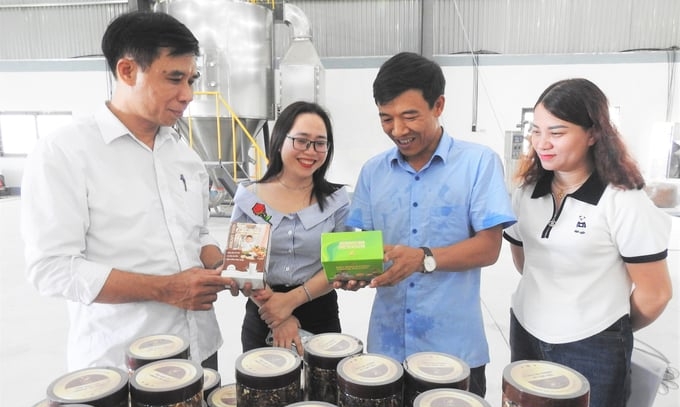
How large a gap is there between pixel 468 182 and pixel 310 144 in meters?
0.61

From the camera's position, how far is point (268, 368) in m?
0.79

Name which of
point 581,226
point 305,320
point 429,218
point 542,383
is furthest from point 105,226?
point 581,226

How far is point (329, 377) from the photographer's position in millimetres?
824

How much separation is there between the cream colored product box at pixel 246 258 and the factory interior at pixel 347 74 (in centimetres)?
246

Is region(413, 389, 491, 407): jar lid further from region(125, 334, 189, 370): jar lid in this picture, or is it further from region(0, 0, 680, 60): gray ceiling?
region(0, 0, 680, 60): gray ceiling

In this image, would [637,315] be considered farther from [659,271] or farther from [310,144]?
[310,144]

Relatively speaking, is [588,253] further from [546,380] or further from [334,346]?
[334,346]

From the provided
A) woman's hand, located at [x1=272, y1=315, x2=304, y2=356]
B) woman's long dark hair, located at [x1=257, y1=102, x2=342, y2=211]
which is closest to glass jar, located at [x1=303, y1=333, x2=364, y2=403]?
woman's hand, located at [x1=272, y1=315, x2=304, y2=356]

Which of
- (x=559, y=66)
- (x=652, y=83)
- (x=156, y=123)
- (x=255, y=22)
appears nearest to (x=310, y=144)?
(x=156, y=123)

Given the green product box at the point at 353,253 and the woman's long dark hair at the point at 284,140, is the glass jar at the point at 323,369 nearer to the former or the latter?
the green product box at the point at 353,253

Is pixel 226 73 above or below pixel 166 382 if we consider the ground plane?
above

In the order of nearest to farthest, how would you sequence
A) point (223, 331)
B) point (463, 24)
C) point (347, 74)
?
point (223, 331)
point (463, 24)
point (347, 74)

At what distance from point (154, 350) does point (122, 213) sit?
1.64 feet

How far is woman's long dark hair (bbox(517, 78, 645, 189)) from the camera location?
4.30ft
